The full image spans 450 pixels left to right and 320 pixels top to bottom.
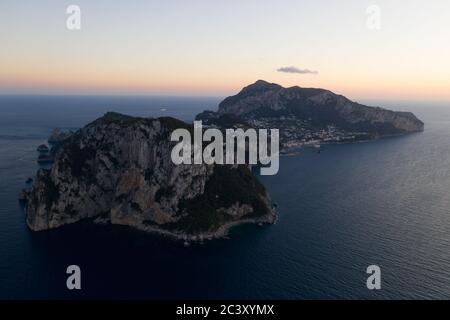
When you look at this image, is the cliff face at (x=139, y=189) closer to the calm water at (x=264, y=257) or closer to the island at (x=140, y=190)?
the island at (x=140, y=190)

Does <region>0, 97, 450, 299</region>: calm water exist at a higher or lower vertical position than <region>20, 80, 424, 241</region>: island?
lower

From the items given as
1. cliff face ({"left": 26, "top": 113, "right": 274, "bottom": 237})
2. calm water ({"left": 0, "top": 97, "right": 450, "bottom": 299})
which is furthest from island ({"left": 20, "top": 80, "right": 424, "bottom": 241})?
calm water ({"left": 0, "top": 97, "right": 450, "bottom": 299})

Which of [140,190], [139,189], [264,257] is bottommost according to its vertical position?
[264,257]

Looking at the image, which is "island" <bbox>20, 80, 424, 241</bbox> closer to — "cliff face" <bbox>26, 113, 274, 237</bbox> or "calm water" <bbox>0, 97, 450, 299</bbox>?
"cliff face" <bbox>26, 113, 274, 237</bbox>

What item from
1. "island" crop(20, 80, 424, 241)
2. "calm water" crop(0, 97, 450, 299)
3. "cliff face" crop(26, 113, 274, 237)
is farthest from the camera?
"cliff face" crop(26, 113, 274, 237)

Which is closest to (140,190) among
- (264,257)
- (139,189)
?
(139,189)

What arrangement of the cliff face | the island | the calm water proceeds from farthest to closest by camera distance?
the cliff face → the island → the calm water

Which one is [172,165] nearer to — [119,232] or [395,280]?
[119,232]

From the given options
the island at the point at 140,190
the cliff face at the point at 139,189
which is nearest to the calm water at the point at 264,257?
the island at the point at 140,190

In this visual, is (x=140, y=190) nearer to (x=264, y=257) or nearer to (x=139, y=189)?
(x=139, y=189)

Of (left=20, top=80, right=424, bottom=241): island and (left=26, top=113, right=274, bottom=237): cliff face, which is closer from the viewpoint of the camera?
(left=20, top=80, right=424, bottom=241): island
